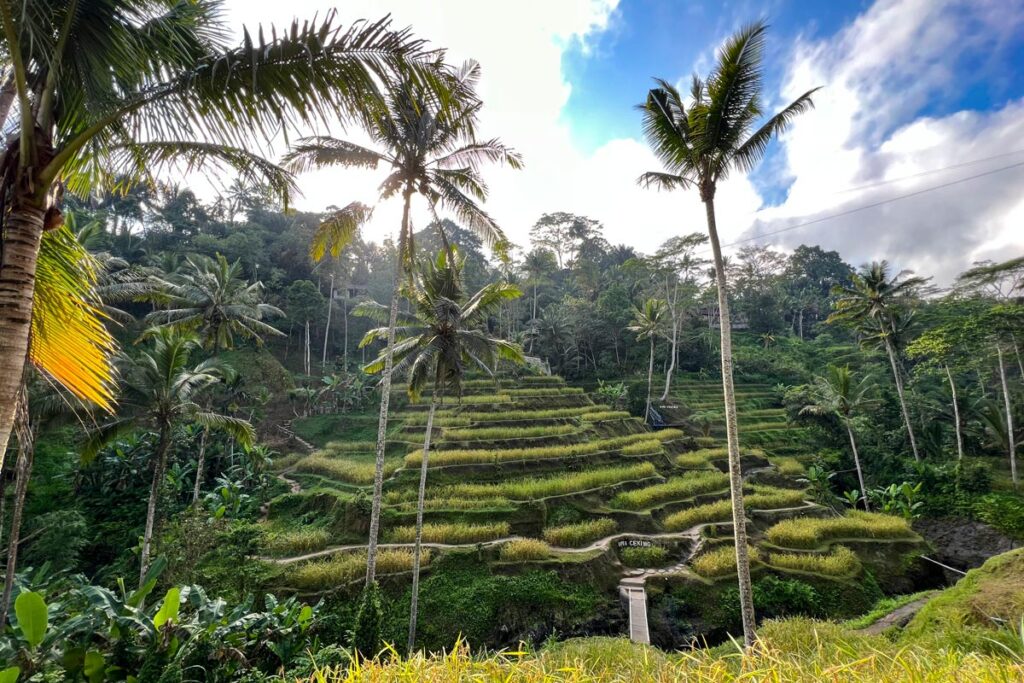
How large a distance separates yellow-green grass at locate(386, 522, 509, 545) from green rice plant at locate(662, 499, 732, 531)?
18.0 feet

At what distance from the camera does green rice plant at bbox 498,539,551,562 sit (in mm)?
10242

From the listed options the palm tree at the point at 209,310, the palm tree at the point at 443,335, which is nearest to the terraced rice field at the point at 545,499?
the palm tree at the point at 443,335

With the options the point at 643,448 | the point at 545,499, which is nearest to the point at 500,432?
the point at 545,499

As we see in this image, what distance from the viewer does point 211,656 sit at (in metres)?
5.46

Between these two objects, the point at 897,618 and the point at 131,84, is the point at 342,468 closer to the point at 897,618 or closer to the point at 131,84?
the point at 131,84

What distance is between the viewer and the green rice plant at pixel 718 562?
1016 centimetres

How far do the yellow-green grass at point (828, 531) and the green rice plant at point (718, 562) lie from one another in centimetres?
141

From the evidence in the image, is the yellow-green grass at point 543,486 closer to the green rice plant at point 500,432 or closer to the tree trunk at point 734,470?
the green rice plant at point 500,432

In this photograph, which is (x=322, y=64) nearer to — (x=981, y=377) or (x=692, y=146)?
(x=692, y=146)

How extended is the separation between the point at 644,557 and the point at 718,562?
6.09ft

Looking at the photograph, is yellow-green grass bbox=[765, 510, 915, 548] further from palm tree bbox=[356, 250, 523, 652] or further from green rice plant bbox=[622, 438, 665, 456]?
palm tree bbox=[356, 250, 523, 652]

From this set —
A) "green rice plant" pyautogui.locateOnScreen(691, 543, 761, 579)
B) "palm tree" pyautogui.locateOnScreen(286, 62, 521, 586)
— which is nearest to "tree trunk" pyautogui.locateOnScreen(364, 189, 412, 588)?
"palm tree" pyautogui.locateOnScreen(286, 62, 521, 586)

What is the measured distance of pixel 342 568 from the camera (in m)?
9.54

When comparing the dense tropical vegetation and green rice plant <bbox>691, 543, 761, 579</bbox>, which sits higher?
the dense tropical vegetation
